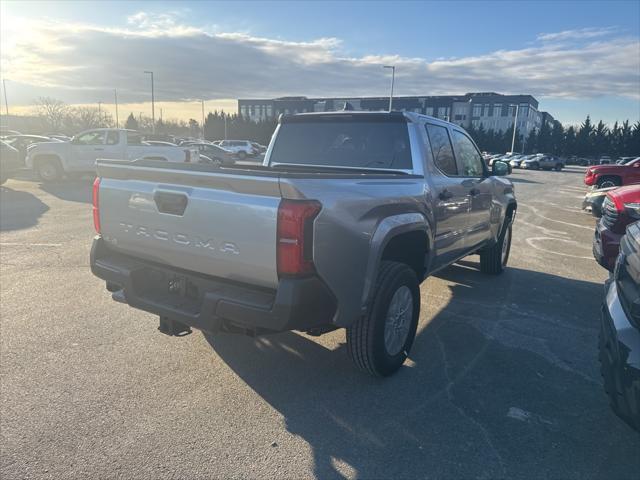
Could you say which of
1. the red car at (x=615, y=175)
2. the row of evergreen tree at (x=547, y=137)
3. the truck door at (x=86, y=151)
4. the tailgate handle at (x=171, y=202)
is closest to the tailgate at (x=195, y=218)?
the tailgate handle at (x=171, y=202)

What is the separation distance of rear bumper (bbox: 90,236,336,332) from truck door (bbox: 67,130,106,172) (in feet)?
47.5

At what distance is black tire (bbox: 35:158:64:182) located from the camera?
52.3 ft

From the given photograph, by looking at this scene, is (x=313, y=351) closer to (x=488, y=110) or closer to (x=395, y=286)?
(x=395, y=286)

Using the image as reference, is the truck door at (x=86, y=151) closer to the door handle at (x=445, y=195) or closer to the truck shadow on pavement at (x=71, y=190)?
the truck shadow on pavement at (x=71, y=190)

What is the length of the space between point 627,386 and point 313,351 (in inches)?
92.8

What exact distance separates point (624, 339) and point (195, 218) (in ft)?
8.00

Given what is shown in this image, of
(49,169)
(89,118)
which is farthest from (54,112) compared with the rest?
(49,169)

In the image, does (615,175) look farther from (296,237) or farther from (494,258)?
(296,237)

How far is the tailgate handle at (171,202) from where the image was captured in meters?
2.85

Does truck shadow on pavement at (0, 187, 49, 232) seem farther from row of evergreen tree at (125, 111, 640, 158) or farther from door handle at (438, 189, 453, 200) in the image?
row of evergreen tree at (125, 111, 640, 158)

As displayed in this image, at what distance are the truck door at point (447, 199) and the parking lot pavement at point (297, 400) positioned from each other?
0.78 metres

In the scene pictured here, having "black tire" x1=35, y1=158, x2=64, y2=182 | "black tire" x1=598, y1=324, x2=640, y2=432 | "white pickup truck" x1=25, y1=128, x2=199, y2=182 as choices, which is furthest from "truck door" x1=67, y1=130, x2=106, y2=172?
"black tire" x1=598, y1=324, x2=640, y2=432

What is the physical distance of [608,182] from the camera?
51.0ft

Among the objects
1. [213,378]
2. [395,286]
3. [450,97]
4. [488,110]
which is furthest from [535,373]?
[488,110]
